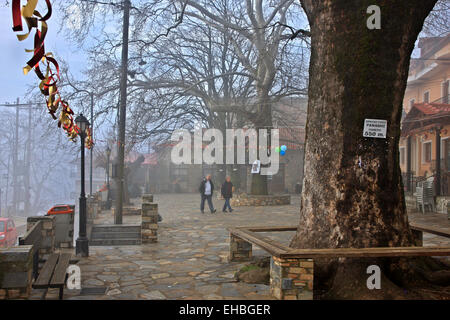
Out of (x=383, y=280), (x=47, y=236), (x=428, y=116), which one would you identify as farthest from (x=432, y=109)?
(x=47, y=236)

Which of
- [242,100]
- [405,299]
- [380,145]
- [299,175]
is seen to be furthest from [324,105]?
[299,175]

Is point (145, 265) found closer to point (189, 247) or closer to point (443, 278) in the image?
point (189, 247)

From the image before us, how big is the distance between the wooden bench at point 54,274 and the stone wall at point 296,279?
8.79 ft

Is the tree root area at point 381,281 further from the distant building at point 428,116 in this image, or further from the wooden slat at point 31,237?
the distant building at point 428,116

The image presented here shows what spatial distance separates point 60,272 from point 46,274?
0.17 metres

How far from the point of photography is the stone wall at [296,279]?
202 inches

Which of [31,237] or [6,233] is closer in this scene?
[31,237]

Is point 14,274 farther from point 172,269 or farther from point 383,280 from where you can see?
point 383,280

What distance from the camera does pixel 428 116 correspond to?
18359mm

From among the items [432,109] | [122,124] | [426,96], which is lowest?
[122,124]

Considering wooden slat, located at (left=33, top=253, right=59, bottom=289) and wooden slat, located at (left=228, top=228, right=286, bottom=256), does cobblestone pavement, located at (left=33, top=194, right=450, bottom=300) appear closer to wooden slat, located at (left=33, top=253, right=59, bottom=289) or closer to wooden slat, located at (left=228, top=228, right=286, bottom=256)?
wooden slat, located at (left=33, top=253, right=59, bottom=289)

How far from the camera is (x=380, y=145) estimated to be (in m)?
5.56

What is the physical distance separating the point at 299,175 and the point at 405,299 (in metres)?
35.9

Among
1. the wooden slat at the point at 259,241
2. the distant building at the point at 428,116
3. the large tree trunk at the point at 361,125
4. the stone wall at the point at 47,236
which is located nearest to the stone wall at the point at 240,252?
the wooden slat at the point at 259,241
